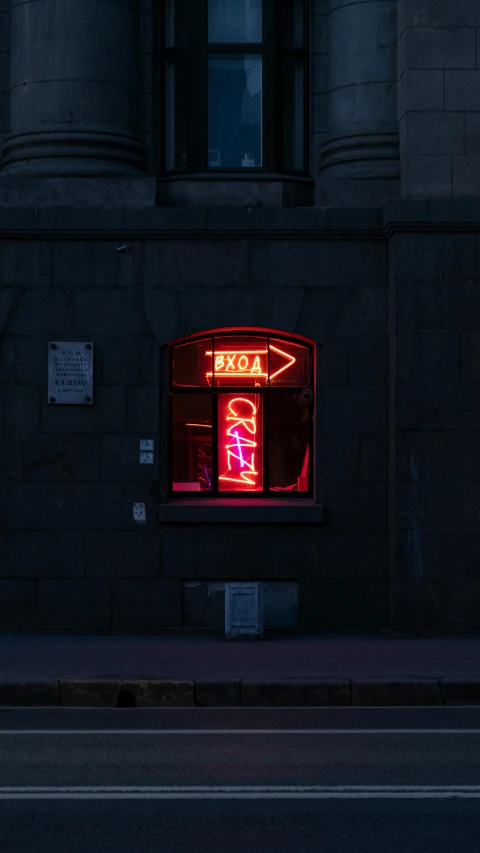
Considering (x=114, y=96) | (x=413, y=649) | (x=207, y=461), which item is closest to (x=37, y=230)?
(x=114, y=96)

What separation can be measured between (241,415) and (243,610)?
8.20 ft

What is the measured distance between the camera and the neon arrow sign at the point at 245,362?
53.4 ft

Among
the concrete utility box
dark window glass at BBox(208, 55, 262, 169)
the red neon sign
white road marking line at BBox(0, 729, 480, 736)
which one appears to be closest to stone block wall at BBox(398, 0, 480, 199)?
dark window glass at BBox(208, 55, 262, 169)

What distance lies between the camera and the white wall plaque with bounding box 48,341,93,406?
15.9 m

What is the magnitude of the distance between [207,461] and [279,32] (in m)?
5.27

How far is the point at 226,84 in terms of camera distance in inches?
663

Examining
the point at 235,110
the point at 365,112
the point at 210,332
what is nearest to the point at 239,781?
the point at 210,332

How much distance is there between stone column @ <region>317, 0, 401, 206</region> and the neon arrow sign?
190cm

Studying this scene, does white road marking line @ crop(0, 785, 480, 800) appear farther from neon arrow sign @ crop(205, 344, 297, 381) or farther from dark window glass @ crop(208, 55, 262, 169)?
dark window glass @ crop(208, 55, 262, 169)

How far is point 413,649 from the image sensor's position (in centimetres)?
1436

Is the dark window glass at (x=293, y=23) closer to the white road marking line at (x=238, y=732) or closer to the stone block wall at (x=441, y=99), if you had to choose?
the stone block wall at (x=441, y=99)

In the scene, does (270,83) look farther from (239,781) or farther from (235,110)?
(239,781)

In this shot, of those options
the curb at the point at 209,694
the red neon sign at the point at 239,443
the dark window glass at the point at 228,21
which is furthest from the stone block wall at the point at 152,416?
the curb at the point at 209,694

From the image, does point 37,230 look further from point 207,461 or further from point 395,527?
point 395,527
